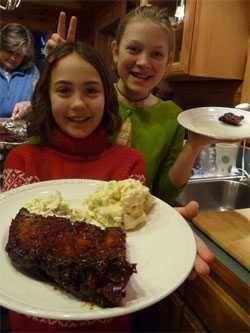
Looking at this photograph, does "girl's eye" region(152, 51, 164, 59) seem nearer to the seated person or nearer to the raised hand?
the raised hand

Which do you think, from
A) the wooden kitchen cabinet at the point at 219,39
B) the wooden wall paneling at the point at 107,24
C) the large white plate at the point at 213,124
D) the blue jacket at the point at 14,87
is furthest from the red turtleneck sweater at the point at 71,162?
the wooden wall paneling at the point at 107,24

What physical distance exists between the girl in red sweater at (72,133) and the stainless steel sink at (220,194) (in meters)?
0.73

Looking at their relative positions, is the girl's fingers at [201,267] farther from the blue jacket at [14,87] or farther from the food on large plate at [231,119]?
the blue jacket at [14,87]

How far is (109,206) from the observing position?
70cm

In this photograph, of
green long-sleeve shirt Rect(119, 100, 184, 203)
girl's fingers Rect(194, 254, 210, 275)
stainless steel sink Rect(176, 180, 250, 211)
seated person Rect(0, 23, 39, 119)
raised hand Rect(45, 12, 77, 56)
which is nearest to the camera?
girl's fingers Rect(194, 254, 210, 275)

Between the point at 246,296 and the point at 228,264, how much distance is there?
9cm

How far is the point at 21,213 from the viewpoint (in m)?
0.64

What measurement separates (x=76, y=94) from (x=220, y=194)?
1.09m

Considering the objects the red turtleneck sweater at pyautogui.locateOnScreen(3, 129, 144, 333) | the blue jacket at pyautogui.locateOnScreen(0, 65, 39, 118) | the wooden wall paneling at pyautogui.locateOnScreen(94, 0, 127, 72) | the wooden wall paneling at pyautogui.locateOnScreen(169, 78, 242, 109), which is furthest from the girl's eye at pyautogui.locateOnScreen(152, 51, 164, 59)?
the wooden wall paneling at pyautogui.locateOnScreen(94, 0, 127, 72)

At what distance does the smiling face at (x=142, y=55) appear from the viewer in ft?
3.38

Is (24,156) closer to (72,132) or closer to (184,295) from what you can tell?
(72,132)

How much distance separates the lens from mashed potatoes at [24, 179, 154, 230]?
2.24ft

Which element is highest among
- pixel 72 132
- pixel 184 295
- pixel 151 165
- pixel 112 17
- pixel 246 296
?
pixel 112 17

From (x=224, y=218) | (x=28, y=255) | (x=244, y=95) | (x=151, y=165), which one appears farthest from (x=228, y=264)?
(x=244, y=95)
